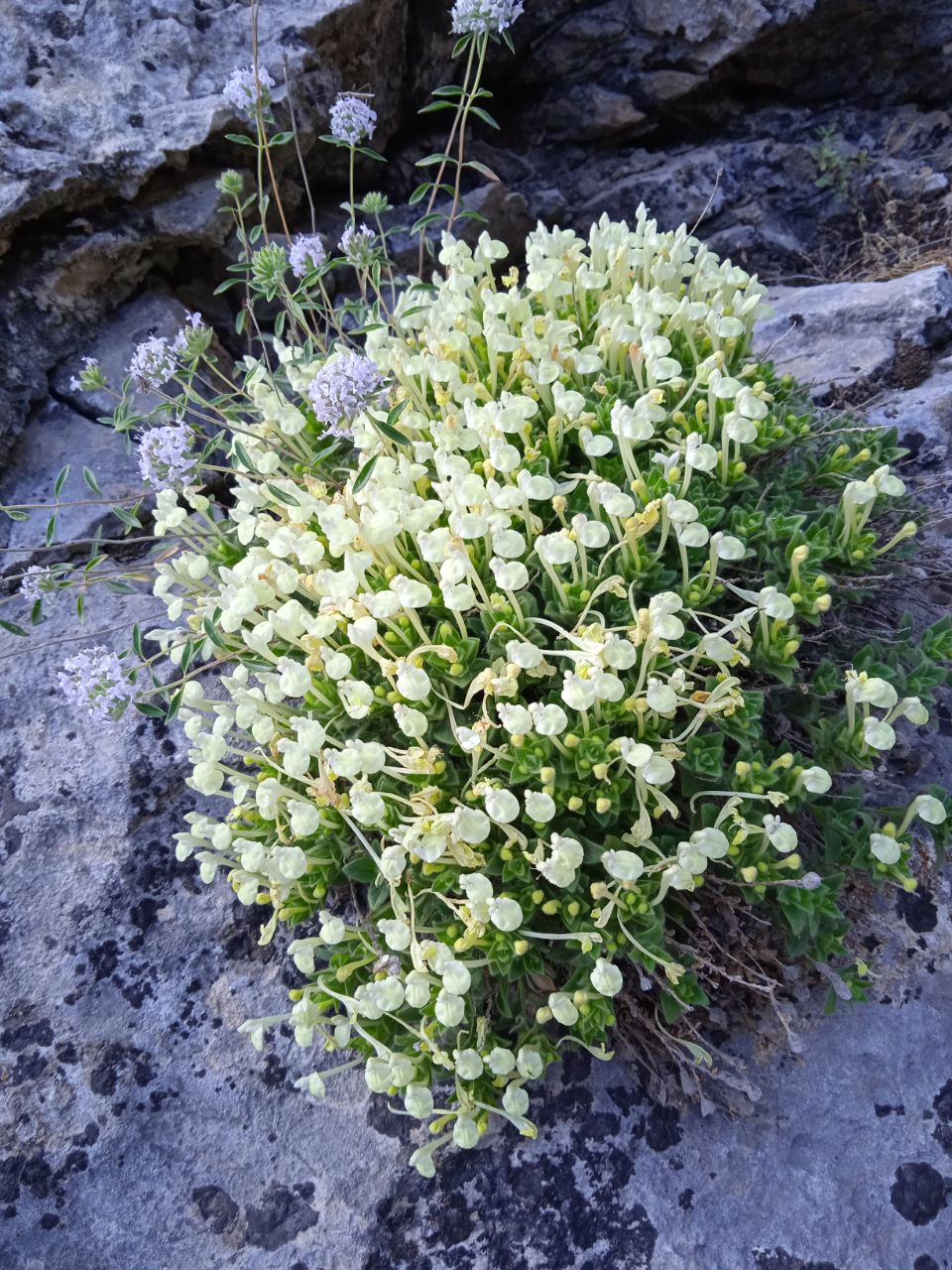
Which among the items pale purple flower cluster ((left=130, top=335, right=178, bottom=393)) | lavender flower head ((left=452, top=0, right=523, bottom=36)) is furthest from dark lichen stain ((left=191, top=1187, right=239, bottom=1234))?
lavender flower head ((left=452, top=0, right=523, bottom=36))

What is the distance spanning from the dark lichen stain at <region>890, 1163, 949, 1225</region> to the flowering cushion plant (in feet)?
1.31

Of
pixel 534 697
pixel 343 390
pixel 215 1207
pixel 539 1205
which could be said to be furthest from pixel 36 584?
pixel 539 1205

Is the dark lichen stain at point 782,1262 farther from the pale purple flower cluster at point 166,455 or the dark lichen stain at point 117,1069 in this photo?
the pale purple flower cluster at point 166,455

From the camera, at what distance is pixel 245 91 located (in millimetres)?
2617

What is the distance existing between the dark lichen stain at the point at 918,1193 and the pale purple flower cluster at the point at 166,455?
2.21 m

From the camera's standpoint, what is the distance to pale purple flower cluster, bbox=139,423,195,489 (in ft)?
7.20

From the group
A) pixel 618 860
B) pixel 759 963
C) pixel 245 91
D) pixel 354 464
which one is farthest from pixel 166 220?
pixel 759 963

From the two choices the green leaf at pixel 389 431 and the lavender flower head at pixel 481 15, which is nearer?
the green leaf at pixel 389 431

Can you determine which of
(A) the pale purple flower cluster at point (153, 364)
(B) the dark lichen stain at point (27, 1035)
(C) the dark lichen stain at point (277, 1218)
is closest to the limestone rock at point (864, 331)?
(A) the pale purple flower cluster at point (153, 364)

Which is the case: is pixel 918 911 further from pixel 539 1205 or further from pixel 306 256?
pixel 306 256

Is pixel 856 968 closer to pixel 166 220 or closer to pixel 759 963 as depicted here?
pixel 759 963

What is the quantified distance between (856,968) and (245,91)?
110 inches

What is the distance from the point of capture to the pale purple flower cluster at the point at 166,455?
2195 millimetres

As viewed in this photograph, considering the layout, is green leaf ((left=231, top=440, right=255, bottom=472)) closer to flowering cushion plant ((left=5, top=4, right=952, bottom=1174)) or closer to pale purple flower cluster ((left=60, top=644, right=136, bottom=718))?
flowering cushion plant ((left=5, top=4, right=952, bottom=1174))
